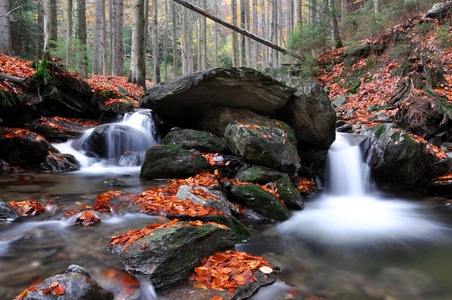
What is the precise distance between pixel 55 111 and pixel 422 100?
12134 millimetres

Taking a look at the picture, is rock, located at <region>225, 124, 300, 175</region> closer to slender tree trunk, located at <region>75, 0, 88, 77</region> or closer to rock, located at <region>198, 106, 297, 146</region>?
rock, located at <region>198, 106, 297, 146</region>

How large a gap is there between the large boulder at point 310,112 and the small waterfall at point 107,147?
194 inches

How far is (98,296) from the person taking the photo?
82.4 inches

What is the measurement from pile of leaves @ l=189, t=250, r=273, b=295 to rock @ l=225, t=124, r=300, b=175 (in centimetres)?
322

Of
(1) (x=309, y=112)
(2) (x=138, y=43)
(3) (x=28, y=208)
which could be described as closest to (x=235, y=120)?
(1) (x=309, y=112)

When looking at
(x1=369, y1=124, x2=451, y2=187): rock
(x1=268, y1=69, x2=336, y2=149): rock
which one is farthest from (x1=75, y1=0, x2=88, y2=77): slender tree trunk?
(x1=369, y1=124, x2=451, y2=187): rock

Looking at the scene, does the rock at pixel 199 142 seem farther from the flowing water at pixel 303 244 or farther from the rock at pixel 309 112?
the rock at pixel 309 112

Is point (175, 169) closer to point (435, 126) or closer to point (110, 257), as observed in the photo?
point (110, 257)

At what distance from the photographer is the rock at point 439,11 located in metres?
11.5

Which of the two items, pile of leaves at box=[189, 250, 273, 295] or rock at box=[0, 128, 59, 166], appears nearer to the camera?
pile of leaves at box=[189, 250, 273, 295]

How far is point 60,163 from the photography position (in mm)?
6816

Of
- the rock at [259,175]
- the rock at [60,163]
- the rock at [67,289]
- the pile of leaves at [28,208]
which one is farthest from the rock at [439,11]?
the pile of leaves at [28,208]

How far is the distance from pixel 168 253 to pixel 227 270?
613mm

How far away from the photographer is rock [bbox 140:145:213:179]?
6031 millimetres
